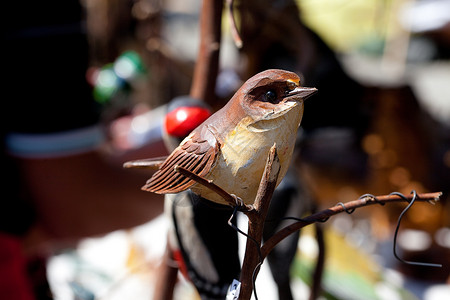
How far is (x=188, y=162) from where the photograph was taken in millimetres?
377

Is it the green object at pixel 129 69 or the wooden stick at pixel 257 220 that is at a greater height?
the wooden stick at pixel 257 220

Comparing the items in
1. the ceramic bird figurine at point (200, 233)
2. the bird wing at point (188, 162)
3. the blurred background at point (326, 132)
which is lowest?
the blurred background at point (326, 132)

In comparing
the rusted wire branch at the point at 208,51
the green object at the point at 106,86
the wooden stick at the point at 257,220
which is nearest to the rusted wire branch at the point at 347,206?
the wooden stick at the point at 257,220

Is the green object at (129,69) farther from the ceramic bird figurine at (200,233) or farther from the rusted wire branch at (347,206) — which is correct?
the rusted wire branch at (347,206)

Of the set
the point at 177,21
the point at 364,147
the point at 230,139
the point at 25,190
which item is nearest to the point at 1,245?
the point at 25,190

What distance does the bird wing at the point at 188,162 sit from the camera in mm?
369

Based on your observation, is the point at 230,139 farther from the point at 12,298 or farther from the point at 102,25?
the point at 102,25

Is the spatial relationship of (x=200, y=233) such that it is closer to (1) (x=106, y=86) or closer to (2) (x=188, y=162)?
(2) (x=188, y=162)

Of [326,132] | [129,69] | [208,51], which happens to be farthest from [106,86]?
[208,51]

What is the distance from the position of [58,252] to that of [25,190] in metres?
0.18

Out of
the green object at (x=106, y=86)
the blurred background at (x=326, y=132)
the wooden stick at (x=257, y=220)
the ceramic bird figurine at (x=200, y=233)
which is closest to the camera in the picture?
the wooden stick at (x=257, y=220)

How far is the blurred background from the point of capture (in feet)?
3.07

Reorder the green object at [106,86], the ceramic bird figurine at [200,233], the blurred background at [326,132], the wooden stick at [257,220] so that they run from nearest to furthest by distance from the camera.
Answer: the wooden stick at [257,220]
the ceramic bird figurine at [200,233]
the blurred background at [326,132]
the green object at [106,86]

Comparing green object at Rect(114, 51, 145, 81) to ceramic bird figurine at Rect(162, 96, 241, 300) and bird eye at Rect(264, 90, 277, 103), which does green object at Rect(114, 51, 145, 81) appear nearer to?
ceramic bird figurine at Rect(162, 96, 241, 300)
